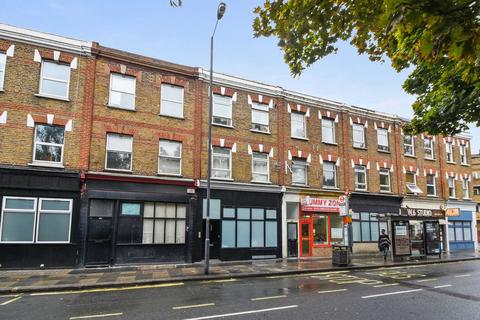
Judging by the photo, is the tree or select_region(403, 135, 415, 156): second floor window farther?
select_region(403, 135, 415, 156): second floor window

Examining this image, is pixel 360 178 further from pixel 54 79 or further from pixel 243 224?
pixel 54 79

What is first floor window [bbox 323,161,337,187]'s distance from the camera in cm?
2375

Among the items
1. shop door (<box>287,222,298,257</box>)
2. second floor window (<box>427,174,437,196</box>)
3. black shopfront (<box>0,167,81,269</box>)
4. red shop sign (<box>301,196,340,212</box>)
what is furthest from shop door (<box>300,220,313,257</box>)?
second floor window (<box>427,174,437,196</box>)

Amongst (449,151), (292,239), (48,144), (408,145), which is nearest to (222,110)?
(292,239)

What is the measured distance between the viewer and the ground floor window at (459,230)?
95.6 feet

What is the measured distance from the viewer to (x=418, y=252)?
69.2 feet

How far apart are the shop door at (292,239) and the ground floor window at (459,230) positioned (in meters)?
16.0

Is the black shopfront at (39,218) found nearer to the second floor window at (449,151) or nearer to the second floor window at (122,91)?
the second floor window at (122,91)

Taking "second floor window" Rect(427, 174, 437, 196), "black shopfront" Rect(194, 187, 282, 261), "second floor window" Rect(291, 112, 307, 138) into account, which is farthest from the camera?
"second floor window" Rect(427, 174, 437, 196)

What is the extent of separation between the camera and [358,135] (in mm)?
25828

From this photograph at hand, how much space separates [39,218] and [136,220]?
14.0ft

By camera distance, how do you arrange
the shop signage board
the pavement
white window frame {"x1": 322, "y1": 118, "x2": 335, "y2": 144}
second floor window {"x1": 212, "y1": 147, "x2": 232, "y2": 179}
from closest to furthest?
the pavement
second floor window {"x1": 212, "y1": 147, "x2": 232, "y2": 179}
the shop signage board
white window frame {"x1": 322, "y1": 118, "x2": 335, "y2": 144}

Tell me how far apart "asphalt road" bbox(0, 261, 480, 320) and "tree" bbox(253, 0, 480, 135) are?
5.61 metres

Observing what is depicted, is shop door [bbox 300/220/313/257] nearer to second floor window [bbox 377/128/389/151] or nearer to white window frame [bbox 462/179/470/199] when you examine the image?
second floor window [bbox 377/128/389/151]
